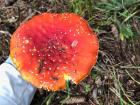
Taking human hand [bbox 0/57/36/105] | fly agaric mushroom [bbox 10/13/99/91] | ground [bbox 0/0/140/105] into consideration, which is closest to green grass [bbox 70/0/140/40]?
ground [bbox 0/0/140/105]

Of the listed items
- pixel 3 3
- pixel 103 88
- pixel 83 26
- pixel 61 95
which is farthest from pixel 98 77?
pixel 3 3

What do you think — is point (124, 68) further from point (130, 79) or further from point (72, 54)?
point (72, 54)

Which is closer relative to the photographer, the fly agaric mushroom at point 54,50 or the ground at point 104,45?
the fly agaric mushroom at point 54,50

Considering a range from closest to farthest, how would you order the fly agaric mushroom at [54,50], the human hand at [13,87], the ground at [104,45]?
1. the fly agaric mushroom at [54,50]
2. the human hand at [13,87]
3. the ground at [104,45]

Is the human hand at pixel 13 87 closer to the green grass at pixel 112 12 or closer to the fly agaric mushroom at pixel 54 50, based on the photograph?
the fly agaric mushroom at pixel 54 50

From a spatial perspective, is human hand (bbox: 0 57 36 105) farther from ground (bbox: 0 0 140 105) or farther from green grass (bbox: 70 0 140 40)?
green grass (bbox: 70 0 140 40)

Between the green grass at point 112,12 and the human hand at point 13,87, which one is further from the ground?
the green grass at point 112,12

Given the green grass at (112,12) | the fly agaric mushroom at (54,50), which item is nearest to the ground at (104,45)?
the green grass at (112,12)
